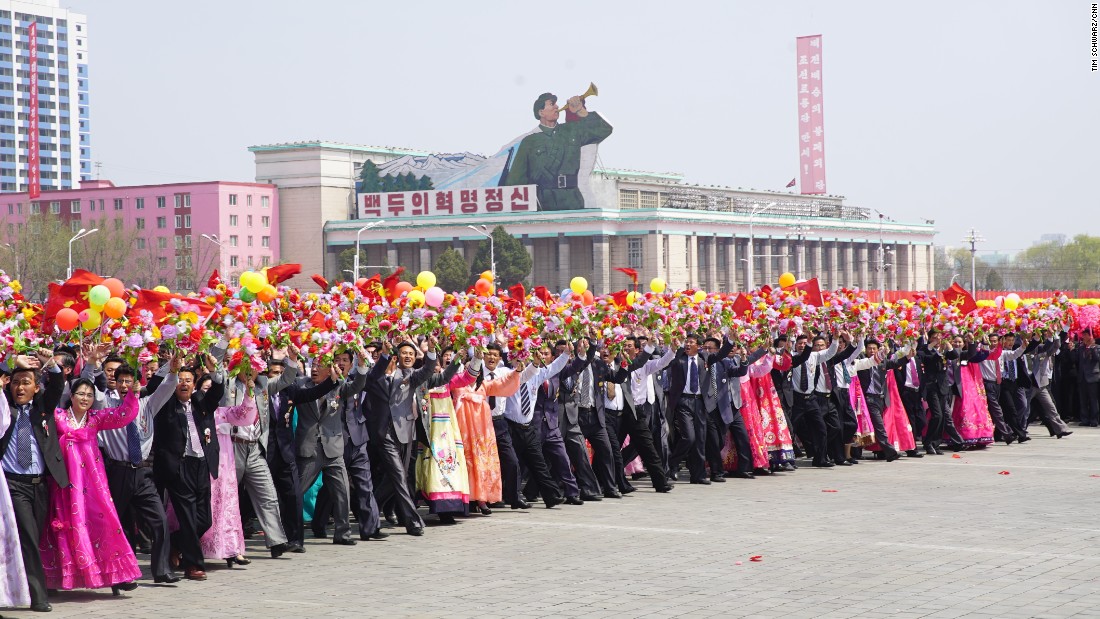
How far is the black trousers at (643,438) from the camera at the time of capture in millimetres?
14219

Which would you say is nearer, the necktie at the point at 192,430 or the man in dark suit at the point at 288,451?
the necktie at the point at 192,430

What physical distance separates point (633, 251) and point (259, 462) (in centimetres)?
8115

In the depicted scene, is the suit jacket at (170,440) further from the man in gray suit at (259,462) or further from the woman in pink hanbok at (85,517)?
the woman in pink hanbok at (85,517)

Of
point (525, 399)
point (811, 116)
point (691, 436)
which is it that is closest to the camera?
point (525, 399)

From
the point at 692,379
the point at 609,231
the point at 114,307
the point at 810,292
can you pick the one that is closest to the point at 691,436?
the point at 692,379

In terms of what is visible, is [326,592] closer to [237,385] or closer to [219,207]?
[237,385]

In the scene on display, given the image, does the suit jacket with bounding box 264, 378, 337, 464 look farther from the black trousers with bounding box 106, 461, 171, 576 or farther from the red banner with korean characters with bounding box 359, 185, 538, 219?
the red banner with korean characters with bounding box 359, 185, 538, 219

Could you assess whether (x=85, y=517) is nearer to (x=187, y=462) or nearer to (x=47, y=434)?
(x=47, y=434)

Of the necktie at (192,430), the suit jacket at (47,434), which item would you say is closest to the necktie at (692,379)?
the necktie at (192,430)

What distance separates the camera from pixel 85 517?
8.94 meters

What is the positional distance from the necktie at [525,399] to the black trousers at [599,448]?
2.79 ft

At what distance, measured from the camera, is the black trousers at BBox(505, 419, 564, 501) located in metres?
13.0

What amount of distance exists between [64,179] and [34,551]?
147m

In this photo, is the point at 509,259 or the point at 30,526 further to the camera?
the point at 509,259
